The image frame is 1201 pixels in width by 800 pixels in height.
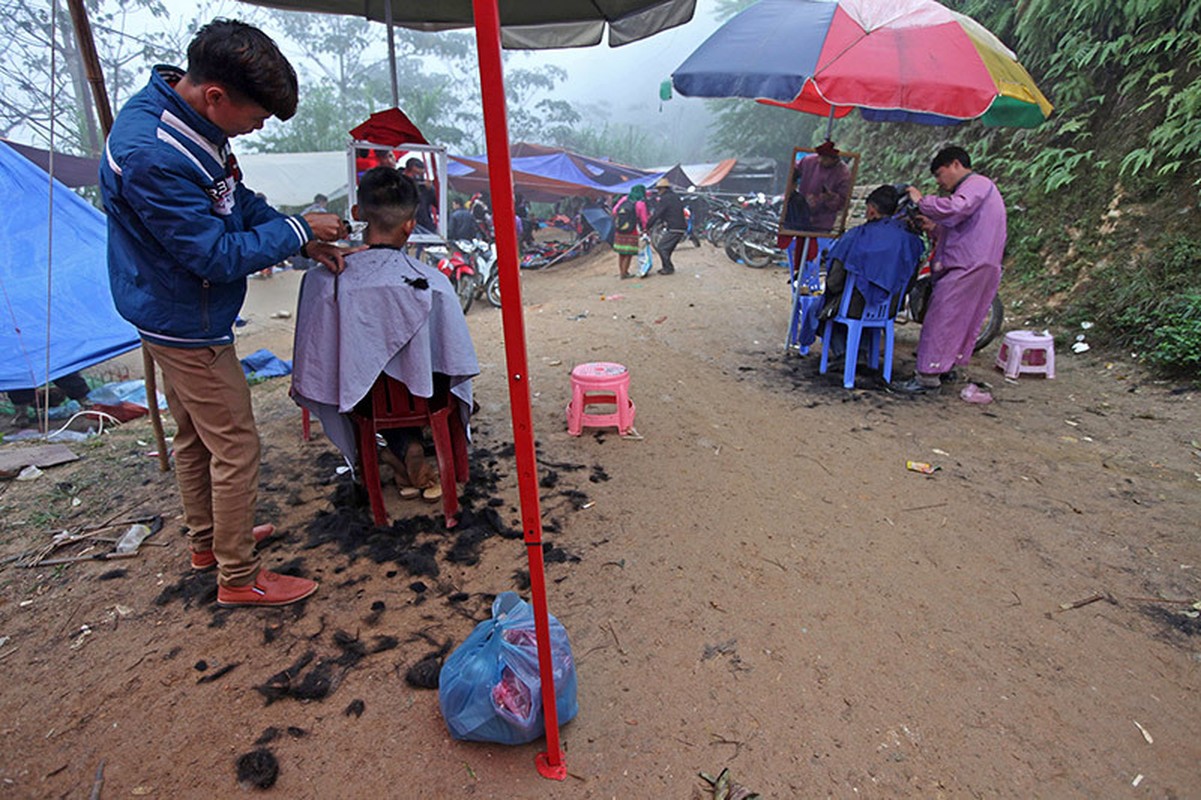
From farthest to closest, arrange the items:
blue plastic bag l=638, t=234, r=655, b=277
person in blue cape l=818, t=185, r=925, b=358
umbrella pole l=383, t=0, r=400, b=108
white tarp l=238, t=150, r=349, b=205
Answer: white tarp l=238, t=150, r=349, b=205 → blue plastic bag l=638, t=234, r=655, b=277 → person in blue cape l=818, t=185, r=925, b=358 → umbrella pole l=383, t=0, r=400, b=108

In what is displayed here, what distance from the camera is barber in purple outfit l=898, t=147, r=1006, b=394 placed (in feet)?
14.5

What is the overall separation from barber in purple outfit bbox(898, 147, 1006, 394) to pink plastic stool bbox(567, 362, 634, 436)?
252 centimetres

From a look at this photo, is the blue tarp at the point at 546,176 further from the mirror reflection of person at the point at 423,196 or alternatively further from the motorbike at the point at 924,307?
the mirror reflection of person at the point at 423,196

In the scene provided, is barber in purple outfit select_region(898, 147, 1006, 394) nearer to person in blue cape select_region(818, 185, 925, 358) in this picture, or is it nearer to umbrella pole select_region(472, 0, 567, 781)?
person in blue cape select_region(818, 185, 925, 358)

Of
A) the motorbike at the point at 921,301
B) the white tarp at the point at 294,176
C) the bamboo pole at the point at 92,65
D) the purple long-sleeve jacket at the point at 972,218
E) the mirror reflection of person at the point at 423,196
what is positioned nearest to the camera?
the bamboo pole at the point at 92,65

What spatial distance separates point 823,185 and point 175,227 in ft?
16.3

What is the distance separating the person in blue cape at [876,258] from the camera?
4.53 metres

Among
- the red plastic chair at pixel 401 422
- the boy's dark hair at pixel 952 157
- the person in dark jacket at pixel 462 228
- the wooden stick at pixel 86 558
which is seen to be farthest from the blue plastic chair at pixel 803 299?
the person in dark jacket at pixel 462 228

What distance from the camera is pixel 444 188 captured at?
3.72 m

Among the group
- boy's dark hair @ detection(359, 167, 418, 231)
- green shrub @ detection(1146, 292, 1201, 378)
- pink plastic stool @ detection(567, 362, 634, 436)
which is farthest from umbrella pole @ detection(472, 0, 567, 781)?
green shrub @ detection(1146, 292, 1201, 378)

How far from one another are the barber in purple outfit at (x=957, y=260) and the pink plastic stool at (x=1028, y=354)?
621 millimetres

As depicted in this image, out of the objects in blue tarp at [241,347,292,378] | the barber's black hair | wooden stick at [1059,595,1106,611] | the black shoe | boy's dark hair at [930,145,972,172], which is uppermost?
boy's dark hair at [930,145,972,172]

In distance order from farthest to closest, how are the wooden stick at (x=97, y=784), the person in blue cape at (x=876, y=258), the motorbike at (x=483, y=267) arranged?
the motorbike at (x=483, y=267) < the person in blue cape at (x=876, y=258) < the wooden stick at (x=97, y=784)

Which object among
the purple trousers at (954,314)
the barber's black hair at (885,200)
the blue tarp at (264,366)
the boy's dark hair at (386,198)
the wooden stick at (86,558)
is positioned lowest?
the blue tarp at (264,366)
